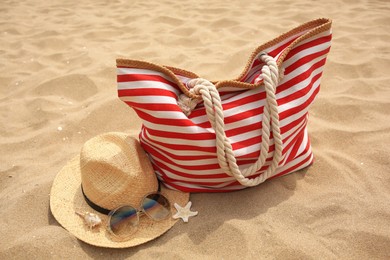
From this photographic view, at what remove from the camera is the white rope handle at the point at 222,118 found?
4.20 feet

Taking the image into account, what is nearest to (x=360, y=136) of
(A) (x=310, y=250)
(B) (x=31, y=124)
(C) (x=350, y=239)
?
(C) (x=350, y=239)

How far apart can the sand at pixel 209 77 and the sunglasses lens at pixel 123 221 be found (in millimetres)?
81

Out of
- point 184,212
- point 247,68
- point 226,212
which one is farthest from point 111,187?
point 247,68

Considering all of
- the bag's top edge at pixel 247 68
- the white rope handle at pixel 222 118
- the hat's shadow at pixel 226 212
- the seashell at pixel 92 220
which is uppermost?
the bag's top edge at pixel 247 68

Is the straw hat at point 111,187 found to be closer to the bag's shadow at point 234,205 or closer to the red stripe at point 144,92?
the bag's shadow at point 234,205

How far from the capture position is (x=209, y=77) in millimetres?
2580

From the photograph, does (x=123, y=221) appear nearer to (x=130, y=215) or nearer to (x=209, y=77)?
(x=130, y=215)

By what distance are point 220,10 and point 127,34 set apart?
128cm

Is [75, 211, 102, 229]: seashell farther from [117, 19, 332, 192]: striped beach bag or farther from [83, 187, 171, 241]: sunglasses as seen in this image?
[117, 19, 332, 192]: striped beach bag

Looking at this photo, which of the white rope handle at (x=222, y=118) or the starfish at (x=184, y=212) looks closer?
the white rope handle at (x=222, y=118)

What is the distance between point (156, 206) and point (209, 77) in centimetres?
144

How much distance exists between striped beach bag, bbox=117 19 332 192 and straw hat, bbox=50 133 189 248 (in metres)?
0.11

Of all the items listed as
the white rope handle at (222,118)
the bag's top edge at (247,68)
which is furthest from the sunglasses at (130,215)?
the bag's top edge at (247,68)

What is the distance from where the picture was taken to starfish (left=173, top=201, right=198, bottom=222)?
1.40m
